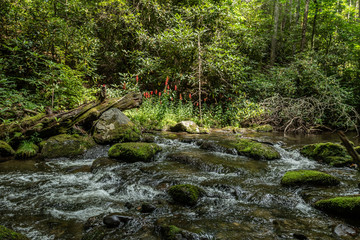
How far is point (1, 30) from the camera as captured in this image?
7645 millimetres

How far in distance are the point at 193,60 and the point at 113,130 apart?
677cm

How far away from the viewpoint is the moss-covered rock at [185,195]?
3.32 meters

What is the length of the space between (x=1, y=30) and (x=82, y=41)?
9.69 ft

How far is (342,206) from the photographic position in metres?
2.94

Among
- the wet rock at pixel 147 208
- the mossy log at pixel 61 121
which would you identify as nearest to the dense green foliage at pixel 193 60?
the mossy log at pixel 61 121

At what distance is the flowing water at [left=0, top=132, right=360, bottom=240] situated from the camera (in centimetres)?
269

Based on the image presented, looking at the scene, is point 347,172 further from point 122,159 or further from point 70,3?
point 70,3

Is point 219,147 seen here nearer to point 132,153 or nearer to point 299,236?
point 132,153

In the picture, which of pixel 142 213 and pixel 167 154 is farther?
pixel 167 154

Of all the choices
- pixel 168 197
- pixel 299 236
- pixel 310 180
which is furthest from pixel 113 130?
pixel 299 236

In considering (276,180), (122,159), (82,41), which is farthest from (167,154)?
(82,41)

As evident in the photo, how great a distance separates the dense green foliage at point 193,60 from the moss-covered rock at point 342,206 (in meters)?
7.28

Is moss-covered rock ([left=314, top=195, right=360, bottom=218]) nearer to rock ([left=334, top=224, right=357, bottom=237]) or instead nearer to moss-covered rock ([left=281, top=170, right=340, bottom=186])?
rock ([left=334, top=224, right=357, bottom=237])

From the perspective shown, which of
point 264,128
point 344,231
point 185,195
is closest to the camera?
point 344,231
